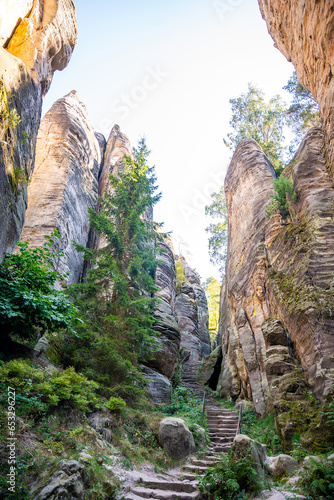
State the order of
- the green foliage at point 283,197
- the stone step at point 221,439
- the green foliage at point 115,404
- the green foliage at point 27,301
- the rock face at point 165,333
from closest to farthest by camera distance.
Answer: the green foliage at point 27,301, the green foliage at point 115,404, the stone step at point 221,439, the green foliage at point 283,197, the rock face at point 165,333

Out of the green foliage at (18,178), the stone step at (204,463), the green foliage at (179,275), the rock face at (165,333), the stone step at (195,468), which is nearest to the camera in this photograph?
the green foliage at (18,178)

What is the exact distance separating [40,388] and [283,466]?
20.3 feet

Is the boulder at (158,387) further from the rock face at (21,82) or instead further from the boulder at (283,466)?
the rock face at (21,82)

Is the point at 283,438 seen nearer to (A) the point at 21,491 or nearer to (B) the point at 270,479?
(B) the point at 270,479

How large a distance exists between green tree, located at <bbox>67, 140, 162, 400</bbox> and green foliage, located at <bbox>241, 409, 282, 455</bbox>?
14.9 ft

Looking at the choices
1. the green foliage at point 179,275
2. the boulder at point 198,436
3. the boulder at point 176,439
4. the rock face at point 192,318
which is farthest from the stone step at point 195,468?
the green foliage at point 179,275

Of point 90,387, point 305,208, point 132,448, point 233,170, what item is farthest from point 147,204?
point 233,170

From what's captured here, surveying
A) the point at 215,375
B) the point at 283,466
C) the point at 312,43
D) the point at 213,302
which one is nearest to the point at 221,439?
the point at 283,466

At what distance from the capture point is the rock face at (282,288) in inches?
408

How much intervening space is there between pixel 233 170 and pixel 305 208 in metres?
13.0

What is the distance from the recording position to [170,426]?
9422 millimetres

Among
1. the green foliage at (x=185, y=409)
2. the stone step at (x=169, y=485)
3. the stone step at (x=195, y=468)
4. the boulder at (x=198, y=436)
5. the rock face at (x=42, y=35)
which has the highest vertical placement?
the rock face at (x=42, y=35)

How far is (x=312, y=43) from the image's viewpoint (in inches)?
480

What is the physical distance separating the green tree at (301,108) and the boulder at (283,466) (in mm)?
26057
